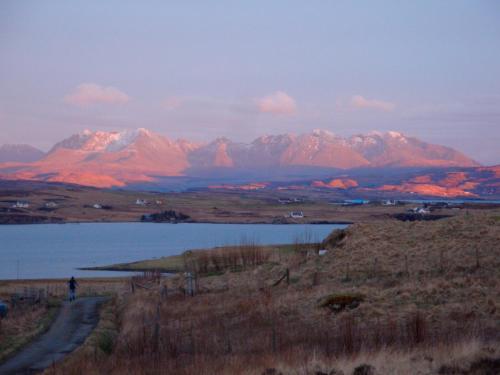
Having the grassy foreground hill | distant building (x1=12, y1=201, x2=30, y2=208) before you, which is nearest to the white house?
distant building (x1=12, y1=201, x2=30, y2=208)

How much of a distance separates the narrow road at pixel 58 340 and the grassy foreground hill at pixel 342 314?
3.48 feet

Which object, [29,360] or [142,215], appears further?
[142,215]

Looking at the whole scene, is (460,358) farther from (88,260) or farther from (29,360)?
(88,260)

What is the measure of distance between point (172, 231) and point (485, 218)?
82410mm

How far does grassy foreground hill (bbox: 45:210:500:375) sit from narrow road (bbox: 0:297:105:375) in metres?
1.06

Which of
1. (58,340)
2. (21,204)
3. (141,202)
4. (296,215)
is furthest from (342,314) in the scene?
(141,202)

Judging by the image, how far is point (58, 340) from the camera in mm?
23562

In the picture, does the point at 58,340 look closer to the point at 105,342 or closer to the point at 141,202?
the point at 105,342

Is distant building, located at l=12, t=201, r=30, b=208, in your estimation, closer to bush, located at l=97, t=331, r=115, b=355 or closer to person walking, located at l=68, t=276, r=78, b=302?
person walking, located at l=68, t=276, r=78, b=302

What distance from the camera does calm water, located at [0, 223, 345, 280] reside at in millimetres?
68250

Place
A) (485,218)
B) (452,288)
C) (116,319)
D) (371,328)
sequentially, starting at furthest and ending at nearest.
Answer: (485,218), (116,319), (452,288), (371,328)

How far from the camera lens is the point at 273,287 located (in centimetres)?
2833

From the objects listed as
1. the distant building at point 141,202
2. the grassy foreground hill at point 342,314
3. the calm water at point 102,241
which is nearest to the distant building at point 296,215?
the calm water at point 102,241

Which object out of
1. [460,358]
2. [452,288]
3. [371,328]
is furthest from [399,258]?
[460,358]
